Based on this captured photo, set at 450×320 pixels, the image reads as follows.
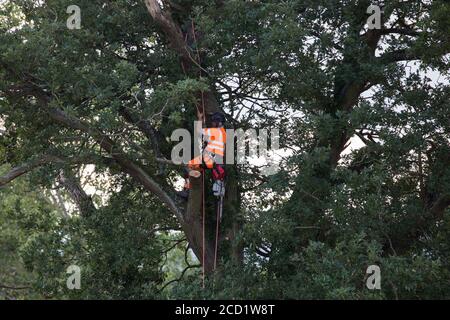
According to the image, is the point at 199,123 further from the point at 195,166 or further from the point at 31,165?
the point at 31,165

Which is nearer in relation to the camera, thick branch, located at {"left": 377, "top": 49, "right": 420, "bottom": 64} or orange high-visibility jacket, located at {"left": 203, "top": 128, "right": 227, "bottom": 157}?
orange high-visibility jacket, located at {"left": 203, "top": 128, "right": 227, "bottom": 157}

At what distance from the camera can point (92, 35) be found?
11.8m

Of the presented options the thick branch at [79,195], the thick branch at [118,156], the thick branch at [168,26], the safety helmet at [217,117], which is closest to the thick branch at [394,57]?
the safety helmet at [217,117]

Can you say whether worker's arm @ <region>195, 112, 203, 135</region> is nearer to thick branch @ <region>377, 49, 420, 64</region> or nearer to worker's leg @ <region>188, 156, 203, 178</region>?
worker's leg @ <region>188, 156, 203, 178</region>

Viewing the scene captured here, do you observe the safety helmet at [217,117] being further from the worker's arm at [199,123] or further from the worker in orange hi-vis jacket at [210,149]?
the worker's arm at [199,123]

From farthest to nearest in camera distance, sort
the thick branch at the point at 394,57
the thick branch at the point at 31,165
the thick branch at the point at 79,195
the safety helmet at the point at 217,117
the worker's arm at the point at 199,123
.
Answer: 1. the thick branch at the point at 79,195
2. the thick branch at the point at 394,57
3. the worker's arm at the point at 199,123
4. the thick branch at the point at 31,165
5. the safety helmet at the point at 217,117

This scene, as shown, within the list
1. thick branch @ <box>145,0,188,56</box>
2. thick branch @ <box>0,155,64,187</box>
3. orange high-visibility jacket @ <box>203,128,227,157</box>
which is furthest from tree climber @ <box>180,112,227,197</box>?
thick branch @ <box>0,155,64,187</box>

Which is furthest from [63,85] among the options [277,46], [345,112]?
[345,112]
